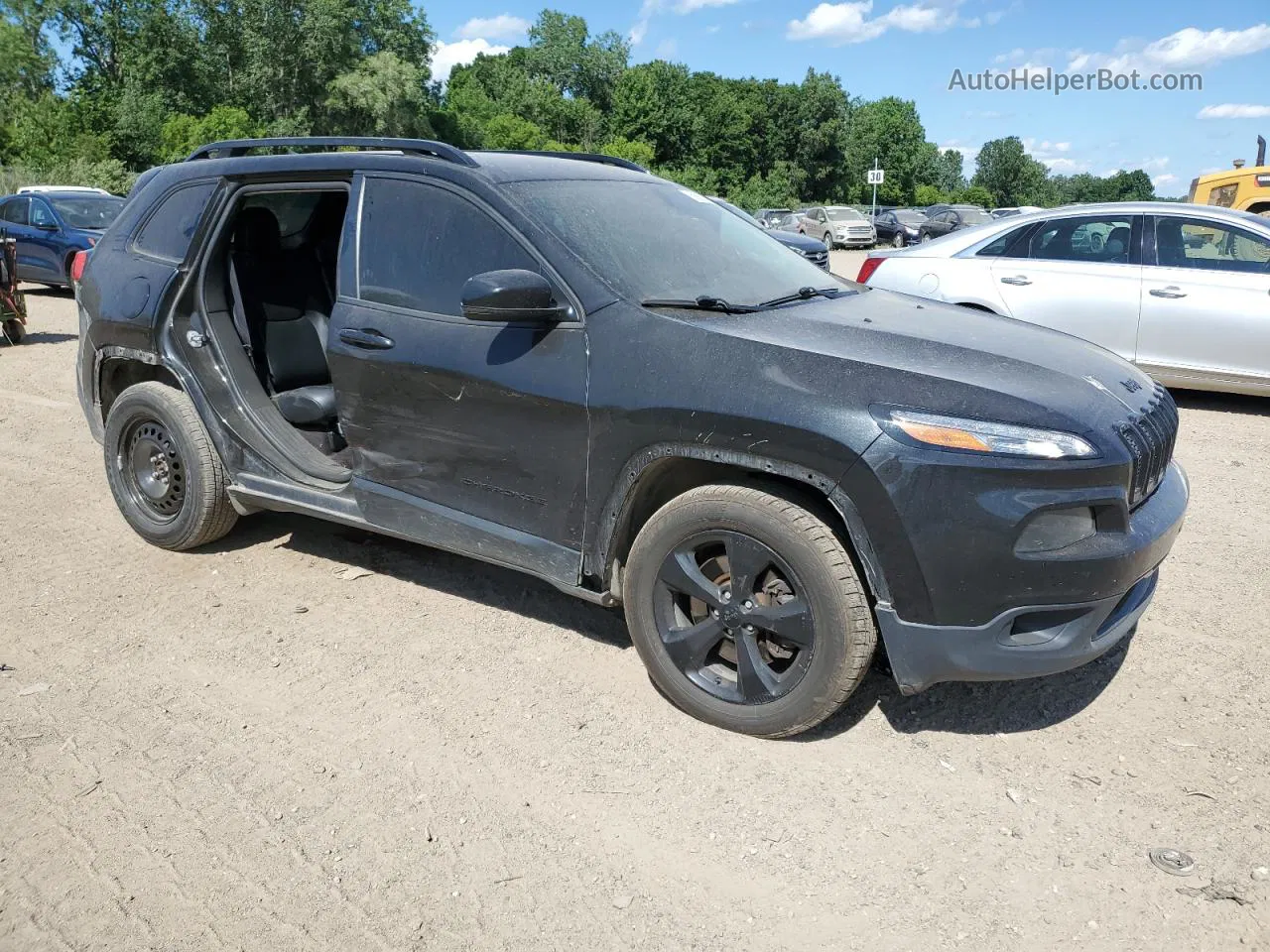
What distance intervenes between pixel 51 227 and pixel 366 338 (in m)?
13.5

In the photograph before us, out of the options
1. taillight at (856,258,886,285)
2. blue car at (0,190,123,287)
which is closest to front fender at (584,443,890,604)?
taillight at (856,258,886,285)

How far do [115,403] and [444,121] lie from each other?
64.0 m

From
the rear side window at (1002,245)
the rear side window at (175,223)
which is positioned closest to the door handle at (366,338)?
the rear side window at (175,223)

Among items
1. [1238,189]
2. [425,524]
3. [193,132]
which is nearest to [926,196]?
[193,132]

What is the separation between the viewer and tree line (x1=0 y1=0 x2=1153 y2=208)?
44.9 meters

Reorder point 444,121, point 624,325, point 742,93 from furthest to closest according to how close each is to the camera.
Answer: point 742,93 → point 444,121 → point 624,325

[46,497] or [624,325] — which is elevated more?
[624,325]

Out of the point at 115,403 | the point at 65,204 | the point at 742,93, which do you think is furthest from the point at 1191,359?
the point at 742,93

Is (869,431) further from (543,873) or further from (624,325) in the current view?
(543,873)

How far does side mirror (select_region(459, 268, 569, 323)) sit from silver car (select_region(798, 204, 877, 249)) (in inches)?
1307

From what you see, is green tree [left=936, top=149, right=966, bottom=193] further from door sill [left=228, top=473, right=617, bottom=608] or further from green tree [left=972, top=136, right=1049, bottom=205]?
door sill [left=228, top=473, right=617, bottom=608]

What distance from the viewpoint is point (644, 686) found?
12.1 feet

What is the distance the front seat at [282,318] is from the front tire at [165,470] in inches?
17.5

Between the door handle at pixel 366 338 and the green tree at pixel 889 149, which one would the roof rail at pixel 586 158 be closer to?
the door handle at pixel 366 338
